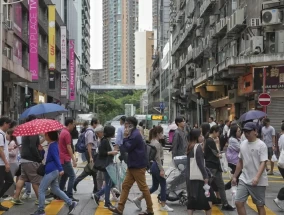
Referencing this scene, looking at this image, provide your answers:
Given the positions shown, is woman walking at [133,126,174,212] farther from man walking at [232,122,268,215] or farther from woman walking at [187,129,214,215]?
man walking at [232,122,268,215]

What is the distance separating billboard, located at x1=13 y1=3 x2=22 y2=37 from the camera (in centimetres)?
3654

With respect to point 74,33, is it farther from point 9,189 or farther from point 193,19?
point 9,189

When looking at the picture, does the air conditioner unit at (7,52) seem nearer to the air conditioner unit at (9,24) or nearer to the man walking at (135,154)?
the air conditioner unit at (9,24)

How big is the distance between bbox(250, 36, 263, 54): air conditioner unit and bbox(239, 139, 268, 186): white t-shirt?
21.4 metres

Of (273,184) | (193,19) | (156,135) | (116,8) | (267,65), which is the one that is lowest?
(273,184)

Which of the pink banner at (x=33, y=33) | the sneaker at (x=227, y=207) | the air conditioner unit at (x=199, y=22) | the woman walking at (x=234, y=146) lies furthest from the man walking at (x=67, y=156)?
the air conditioner unit at (x=199, y=22)

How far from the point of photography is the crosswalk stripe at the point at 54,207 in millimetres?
10328

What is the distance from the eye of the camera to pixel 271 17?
2717cm

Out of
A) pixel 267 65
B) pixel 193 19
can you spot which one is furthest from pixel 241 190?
pixel 193 19

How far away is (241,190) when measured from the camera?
25.4 ft

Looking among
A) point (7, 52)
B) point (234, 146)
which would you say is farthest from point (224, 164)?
point (7, 52)

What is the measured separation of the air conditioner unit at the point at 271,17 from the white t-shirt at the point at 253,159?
2066cm

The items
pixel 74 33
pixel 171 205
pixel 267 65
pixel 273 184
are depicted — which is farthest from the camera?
pixel 74 33

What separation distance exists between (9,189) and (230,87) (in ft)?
91.1
